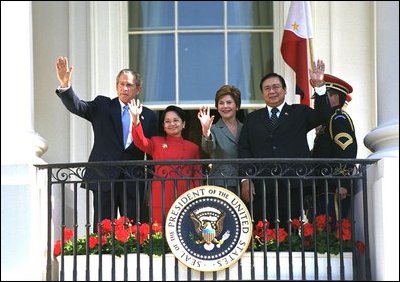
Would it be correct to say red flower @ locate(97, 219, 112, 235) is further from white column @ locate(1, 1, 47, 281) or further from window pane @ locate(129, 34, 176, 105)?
window pane @ locate(129, 34, 176, 105)

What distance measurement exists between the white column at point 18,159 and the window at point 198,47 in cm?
295

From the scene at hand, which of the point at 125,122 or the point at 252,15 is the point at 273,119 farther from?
the point at 252,15

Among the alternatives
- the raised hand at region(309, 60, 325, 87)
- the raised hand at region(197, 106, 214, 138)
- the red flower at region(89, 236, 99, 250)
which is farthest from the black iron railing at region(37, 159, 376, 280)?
the raised hand at region(309, 60, 325, 87)

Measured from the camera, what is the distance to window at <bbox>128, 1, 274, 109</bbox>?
12.1 metres

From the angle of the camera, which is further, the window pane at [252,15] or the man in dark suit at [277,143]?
the window pane at [252,15]

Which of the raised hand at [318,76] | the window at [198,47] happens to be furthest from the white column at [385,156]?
the window at [198,47]

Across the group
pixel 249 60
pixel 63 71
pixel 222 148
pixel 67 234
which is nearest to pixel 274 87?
pixel 222 148

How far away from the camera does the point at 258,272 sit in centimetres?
891

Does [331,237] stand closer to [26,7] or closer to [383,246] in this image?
[383,246]

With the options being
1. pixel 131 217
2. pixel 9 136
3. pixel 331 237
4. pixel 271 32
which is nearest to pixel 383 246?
pixel 331 237

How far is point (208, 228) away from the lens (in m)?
8.83

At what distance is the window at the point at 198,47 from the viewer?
12.1 meters

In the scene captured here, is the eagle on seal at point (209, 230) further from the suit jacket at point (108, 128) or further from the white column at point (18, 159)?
the white column at point (18, 159)

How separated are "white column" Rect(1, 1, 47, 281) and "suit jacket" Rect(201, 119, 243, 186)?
4.59 feet
